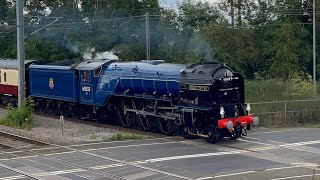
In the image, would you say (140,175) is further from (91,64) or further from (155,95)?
(91,64)

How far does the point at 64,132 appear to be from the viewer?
23031 millimetres

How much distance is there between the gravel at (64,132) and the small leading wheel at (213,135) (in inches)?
154

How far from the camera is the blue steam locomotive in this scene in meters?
20.3

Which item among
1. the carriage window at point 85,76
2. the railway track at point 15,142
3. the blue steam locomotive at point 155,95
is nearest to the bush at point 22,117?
the railway track at point 15,142

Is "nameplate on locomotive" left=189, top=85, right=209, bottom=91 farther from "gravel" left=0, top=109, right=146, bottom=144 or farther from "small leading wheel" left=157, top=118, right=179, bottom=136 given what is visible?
"gravel" left=0, top=109, right=146, bottom=144

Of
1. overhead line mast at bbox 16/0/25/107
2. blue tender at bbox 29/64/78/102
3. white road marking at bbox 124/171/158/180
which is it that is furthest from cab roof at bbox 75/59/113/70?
white road marking at bbox 124/171/158/180

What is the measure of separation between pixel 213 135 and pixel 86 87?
8.53 m

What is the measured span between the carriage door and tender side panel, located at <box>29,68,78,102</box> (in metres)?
0.56

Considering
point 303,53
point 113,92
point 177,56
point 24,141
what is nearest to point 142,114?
point 113,92

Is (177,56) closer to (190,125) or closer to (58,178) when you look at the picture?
(190,125)

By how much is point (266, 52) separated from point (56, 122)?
2184 cm

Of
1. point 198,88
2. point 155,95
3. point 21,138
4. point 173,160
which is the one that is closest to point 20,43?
point 21,138

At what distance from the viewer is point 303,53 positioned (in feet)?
144

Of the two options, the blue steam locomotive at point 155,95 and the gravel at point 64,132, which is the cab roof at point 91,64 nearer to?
the blue steam locomotive at point 155,95
